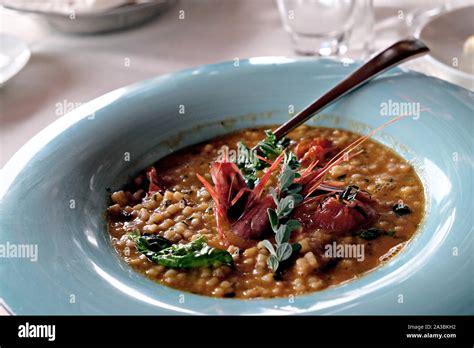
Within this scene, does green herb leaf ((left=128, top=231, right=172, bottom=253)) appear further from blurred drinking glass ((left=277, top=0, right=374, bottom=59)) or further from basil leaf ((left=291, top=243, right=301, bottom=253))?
blurred drinking glass ((left=277, top=0, right=374, bottom=59))

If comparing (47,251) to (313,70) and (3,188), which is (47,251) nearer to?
(3,188)

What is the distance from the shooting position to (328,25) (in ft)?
13.9

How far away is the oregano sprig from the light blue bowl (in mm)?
220

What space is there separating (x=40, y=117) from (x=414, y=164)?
1.89 metres

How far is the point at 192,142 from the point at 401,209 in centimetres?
103

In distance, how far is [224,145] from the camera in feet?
10.9

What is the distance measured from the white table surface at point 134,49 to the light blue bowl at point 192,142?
0.65 metres

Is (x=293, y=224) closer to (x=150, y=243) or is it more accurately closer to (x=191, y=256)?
(x=191, y=256)

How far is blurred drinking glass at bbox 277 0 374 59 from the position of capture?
4176 millimetres

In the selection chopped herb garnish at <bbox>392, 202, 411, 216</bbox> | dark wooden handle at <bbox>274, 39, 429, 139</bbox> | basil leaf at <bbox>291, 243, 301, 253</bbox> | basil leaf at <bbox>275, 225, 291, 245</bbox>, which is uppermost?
dark wooden handle at <bbox>274, 39, 429, 139</bbox>

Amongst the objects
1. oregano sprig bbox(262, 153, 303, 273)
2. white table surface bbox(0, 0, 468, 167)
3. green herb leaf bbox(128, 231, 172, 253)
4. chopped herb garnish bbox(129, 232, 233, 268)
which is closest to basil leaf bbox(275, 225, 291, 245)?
oregano sprig bbox(262, 153, 303, 273)

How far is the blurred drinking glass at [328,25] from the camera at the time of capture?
Result: 4.18m

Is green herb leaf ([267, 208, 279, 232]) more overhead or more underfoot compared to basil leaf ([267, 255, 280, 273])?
more overhead
